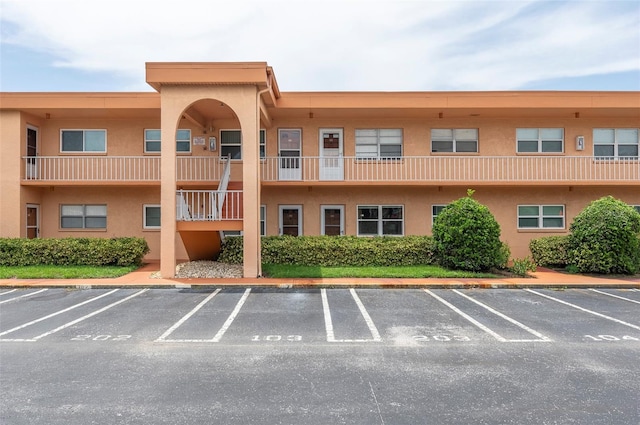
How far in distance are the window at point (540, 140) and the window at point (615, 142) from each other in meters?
1.48

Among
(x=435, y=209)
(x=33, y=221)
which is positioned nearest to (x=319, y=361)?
(x=435, y=209)

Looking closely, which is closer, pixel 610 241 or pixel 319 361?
pixel 319 361

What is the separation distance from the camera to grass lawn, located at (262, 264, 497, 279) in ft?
41.8

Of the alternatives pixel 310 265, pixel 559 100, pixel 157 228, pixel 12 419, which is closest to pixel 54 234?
pixel 157 228

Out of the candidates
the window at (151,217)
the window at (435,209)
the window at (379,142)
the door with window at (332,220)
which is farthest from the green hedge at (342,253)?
the window at (151,217)

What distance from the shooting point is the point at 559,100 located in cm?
1579

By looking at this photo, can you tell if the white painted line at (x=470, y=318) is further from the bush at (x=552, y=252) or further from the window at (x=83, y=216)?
the window at (x=83, y=216)

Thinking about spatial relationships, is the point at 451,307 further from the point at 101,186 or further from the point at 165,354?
the point at 101,186

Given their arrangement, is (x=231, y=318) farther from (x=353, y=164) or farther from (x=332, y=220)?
(x=353, y=164)

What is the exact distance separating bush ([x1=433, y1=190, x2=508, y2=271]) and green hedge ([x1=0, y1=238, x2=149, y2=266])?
10.8 meters

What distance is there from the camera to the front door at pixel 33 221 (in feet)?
54.3

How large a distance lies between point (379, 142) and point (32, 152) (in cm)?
1421

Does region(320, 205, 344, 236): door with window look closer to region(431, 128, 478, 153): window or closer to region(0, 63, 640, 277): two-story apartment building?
region(0, 63, 640, 277): two-story apartment building

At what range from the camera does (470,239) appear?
13.4 m
